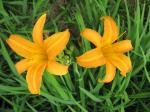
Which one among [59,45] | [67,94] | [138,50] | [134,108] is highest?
[59,45]

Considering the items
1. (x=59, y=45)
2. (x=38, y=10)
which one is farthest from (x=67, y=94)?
(x=38, y=10)

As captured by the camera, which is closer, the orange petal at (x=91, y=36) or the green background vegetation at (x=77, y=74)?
the orange petal at (x=91, y=36)

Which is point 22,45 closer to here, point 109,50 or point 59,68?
point 59,68

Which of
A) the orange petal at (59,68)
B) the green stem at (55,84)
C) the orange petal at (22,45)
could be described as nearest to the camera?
the orange petal at (59,68)

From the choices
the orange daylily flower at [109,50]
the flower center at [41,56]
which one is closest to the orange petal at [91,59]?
the orange daylily flower at [109,50]

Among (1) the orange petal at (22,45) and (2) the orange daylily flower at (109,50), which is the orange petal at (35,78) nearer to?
(1) the orange petal at (22,45)

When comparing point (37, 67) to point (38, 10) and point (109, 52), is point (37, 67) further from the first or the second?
point (38, 10)
